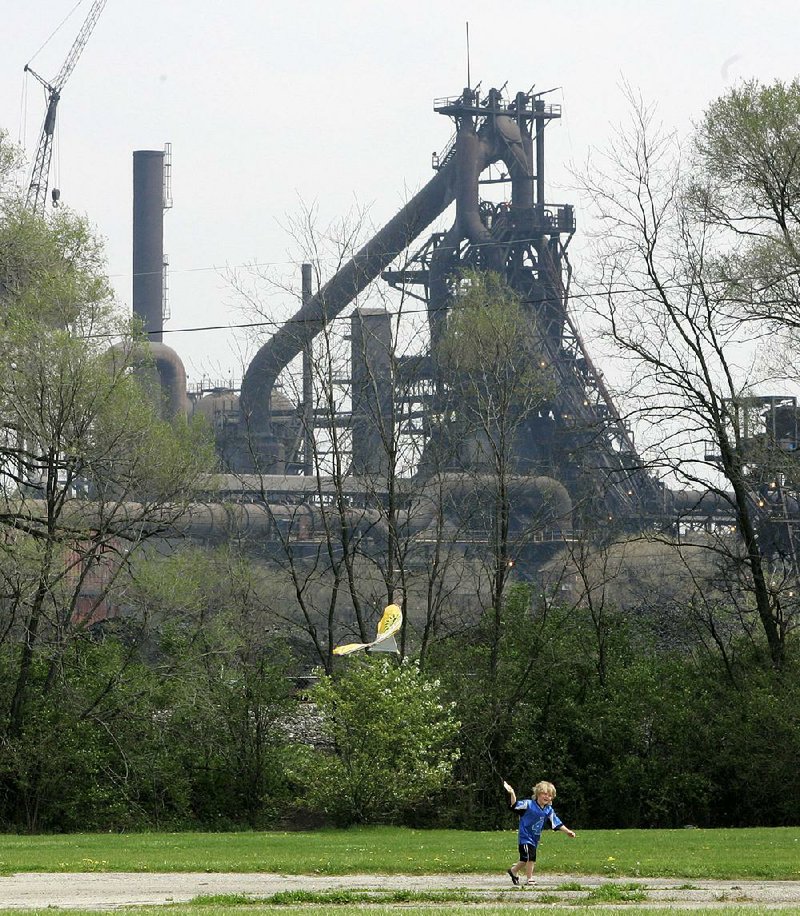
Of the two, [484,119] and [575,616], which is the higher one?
[484,119]

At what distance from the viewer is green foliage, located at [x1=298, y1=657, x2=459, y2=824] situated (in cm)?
2350

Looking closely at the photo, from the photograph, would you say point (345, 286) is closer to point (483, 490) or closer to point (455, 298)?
point (455, 298)

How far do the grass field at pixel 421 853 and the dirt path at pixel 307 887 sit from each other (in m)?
0.52

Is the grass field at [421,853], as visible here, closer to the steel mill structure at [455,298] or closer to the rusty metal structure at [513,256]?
the steel mill structure at [455,298]

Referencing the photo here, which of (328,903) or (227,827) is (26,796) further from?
(328,903)

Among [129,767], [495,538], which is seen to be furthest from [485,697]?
[129,767]

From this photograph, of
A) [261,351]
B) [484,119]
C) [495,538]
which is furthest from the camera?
[484,119]

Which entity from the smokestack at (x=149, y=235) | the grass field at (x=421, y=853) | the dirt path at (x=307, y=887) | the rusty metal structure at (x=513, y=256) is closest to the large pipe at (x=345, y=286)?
the rusty metal structure at (x=513, y=256)

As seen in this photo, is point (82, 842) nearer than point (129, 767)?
Yes

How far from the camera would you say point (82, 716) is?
2617 centimetres

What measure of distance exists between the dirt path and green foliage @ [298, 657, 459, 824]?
7738 mm

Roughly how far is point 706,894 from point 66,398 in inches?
627

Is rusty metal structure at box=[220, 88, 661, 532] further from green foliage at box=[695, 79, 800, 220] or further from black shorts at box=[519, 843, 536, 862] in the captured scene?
black shorts at box=[519, 843, 536, 862]

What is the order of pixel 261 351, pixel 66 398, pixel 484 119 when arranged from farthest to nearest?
pixel 484 119 < pixel 261 351 < pixel 66 398
